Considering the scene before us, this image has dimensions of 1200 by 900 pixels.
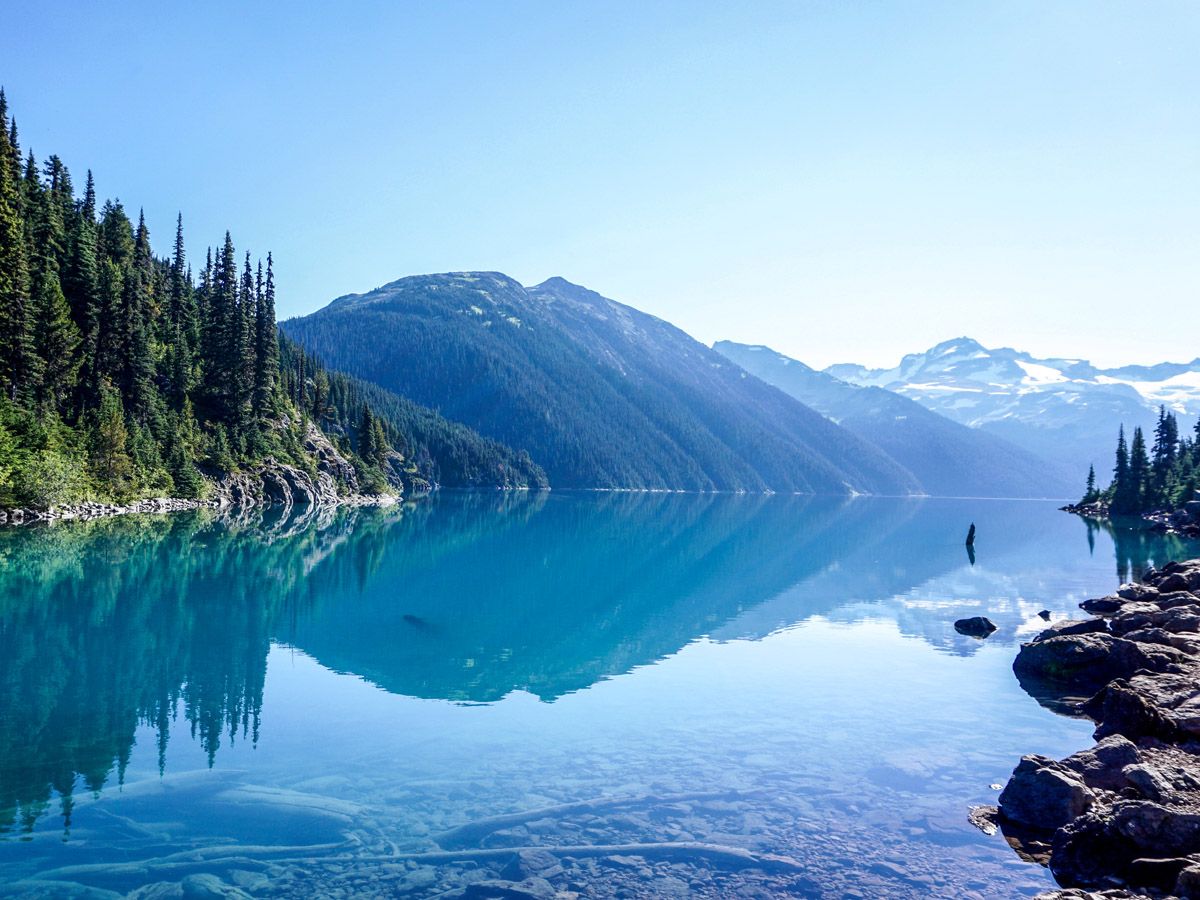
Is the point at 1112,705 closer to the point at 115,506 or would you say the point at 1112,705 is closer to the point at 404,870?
the point at 404,870

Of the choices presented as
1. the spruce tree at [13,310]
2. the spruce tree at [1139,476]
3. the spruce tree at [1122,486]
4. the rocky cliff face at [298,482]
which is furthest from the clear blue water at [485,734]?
the spruce tree at [1122,486]

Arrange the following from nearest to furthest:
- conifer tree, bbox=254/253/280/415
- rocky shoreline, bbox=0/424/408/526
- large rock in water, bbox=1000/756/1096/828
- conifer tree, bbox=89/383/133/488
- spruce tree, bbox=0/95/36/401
→ large rock in water, bbox=1000/756/1096/828
spruce tree, bbox=0/95/36/401
rocky shoreline, bbox=0/424/408/526
conifer tree, bbox=89/383/133/488
conifer tree, bbox=254/253/280/415

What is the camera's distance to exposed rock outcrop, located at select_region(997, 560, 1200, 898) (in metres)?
11.4

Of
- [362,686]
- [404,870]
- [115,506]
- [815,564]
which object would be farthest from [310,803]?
[115,506]

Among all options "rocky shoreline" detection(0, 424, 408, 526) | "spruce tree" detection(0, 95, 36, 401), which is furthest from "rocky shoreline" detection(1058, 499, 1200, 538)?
"spruce tree" detection(0, 95, 36, 401)

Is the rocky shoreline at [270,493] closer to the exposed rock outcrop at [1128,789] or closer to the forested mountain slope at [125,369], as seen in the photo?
the forested mountain slope at [125,369]

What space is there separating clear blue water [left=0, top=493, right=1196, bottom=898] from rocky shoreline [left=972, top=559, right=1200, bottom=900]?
92cm

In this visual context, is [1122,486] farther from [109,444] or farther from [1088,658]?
[109,444]

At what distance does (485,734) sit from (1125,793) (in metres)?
13.5

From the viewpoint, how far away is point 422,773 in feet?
55.0

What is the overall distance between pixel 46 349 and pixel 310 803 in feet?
246

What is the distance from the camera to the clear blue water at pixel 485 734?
12.5m

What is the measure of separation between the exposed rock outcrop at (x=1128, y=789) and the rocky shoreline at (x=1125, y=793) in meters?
0.02

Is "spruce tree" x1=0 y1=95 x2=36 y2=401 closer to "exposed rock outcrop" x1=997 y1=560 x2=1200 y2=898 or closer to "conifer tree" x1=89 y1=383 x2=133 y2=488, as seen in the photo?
"conifer tree" x1=89 y1=383 x2=133 y2=488
